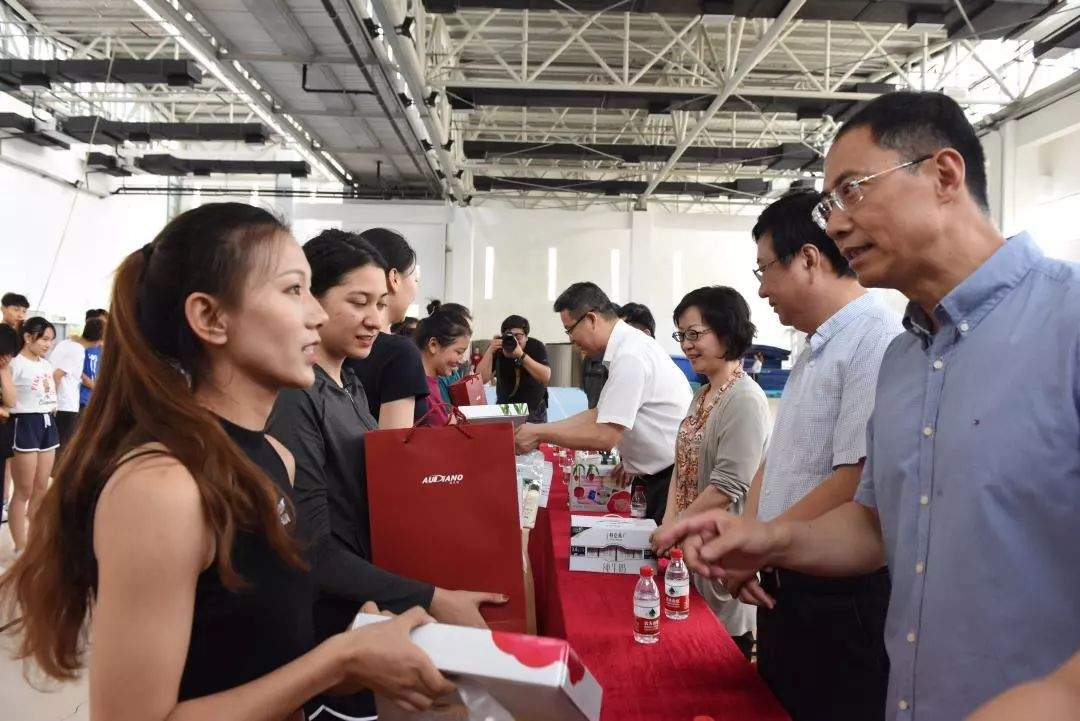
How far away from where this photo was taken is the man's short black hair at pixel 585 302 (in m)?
3.34

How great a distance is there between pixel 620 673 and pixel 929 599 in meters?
0.68

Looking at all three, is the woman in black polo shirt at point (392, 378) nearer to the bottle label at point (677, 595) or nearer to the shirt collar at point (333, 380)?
the shirt collar at point (333, 380)

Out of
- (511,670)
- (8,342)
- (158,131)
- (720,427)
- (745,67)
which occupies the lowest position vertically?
(511,670)

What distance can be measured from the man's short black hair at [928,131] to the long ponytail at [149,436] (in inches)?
37.3

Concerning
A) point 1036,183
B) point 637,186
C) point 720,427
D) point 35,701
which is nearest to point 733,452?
point 720,427

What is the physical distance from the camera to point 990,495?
3.16ft

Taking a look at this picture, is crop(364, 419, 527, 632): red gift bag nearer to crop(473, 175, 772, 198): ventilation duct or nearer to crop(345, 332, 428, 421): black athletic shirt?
crop(345, 332, 428, 421): black athletic shirt

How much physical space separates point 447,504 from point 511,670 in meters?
0.63

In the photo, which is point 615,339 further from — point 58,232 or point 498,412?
point 58,232

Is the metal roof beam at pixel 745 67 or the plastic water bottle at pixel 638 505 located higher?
the metal roof beam at pixel 745 67

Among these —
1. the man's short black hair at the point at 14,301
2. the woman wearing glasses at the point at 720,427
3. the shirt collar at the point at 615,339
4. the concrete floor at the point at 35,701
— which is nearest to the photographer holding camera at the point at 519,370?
the shirt collar at the point at 615,339

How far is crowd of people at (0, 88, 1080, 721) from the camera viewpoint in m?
0.83

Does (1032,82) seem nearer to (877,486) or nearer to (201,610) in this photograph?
(877,486)

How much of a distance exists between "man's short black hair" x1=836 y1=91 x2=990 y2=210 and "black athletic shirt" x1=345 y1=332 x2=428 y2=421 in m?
1.25
